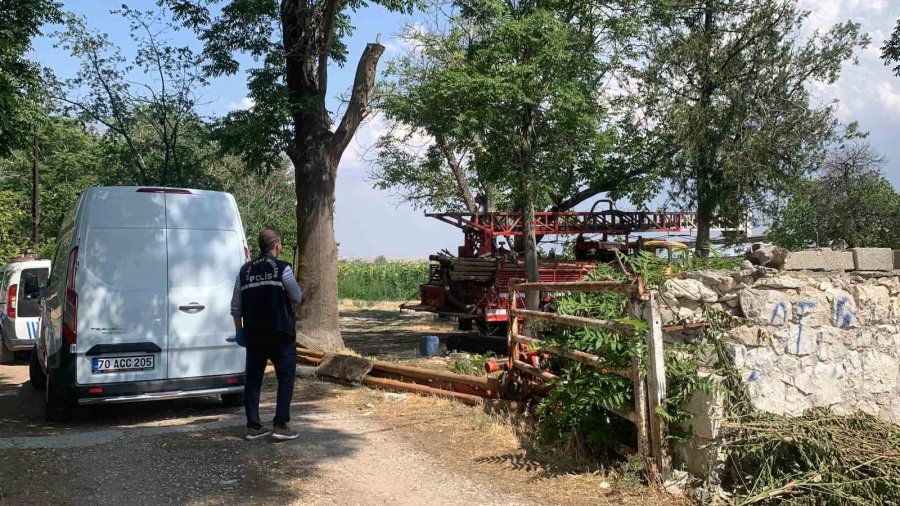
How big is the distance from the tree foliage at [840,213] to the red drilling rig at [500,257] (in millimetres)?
2555

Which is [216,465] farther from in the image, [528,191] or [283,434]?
[528,191]

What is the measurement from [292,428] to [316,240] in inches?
249

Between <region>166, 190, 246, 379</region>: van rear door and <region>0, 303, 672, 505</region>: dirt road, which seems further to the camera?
<region>166, 190, 246, 379</region>: van rear door

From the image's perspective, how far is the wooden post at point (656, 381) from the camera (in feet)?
16.5

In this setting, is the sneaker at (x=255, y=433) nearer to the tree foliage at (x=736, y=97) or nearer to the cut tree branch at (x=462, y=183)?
the tree foliage at (x=736, y=97)

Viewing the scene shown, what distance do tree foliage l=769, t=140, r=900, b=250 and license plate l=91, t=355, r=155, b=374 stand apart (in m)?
15.4

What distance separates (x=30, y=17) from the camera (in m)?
10.6

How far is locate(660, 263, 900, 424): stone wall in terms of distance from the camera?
5.16 m

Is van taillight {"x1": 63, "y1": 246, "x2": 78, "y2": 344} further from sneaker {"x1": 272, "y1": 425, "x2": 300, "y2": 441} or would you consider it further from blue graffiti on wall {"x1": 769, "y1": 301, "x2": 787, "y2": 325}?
blue graffiti on wall {"x1": 769, "y1": 301, "x2": 787, "y2": 325}

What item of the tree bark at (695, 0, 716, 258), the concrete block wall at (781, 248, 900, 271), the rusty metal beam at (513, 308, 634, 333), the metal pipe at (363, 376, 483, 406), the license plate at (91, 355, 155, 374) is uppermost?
the tree bark at (695, 0, 716, 258)

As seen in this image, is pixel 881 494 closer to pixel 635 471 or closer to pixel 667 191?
pixel 635 471

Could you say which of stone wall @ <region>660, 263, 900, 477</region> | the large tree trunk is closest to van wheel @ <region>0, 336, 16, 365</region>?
the large tree trunk

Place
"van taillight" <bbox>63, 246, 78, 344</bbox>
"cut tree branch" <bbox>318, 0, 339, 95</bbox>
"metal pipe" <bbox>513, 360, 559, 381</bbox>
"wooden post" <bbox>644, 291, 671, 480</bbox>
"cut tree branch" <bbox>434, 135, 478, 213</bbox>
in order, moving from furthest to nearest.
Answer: "cut tree branch" <bbox>434, 135, 478, 213</bbox> → "cut tree branch" <bbox>318, 0, 339, 95</bbox> → "van taillight" <bbox>63, 246, 78, 344</bbox> → "metal pipe" <bbox>513, 360, 559, 381</bbox> → "wooden post" <bbox>644, 291, 671, 480</bbox>

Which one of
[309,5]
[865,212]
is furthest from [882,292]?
[865,212]
